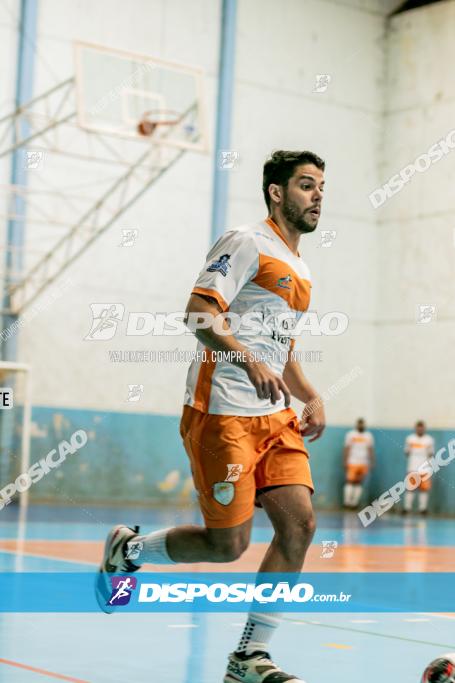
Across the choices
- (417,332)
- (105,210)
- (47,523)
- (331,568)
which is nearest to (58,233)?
(105,210)

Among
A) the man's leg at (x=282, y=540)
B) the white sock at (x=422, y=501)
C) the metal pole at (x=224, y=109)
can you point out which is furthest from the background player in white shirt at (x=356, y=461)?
the man's leg at (x=282, y=540)

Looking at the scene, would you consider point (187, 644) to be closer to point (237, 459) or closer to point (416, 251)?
point (237, 459)

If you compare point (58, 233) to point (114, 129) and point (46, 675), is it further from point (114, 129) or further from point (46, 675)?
point (46, 675)

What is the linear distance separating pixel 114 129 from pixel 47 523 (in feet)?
18.8

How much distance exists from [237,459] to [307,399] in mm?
700

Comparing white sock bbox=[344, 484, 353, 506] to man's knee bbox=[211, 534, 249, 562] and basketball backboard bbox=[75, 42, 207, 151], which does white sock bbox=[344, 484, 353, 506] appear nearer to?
basketball backboard bbox=[75, 42, 207, 151]

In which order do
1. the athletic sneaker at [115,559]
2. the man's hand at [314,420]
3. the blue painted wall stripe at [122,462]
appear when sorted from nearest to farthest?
the man's hand at [314,420] → the athletic sneaker at [115,559] → the blue painted wall stripe at [122,462]

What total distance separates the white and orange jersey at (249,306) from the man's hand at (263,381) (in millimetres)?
315

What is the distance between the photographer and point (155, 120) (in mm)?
18000

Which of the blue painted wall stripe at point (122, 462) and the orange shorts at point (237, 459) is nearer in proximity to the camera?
the orange shorts at point (237, 459)

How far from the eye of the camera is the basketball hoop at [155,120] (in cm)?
1792

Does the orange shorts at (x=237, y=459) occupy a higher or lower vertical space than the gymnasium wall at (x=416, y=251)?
lower

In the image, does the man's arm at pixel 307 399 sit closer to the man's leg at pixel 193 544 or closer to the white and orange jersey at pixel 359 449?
the man's leg at pixel 193 544

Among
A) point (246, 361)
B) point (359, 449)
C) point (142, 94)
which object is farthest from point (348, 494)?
point (246, 361)
